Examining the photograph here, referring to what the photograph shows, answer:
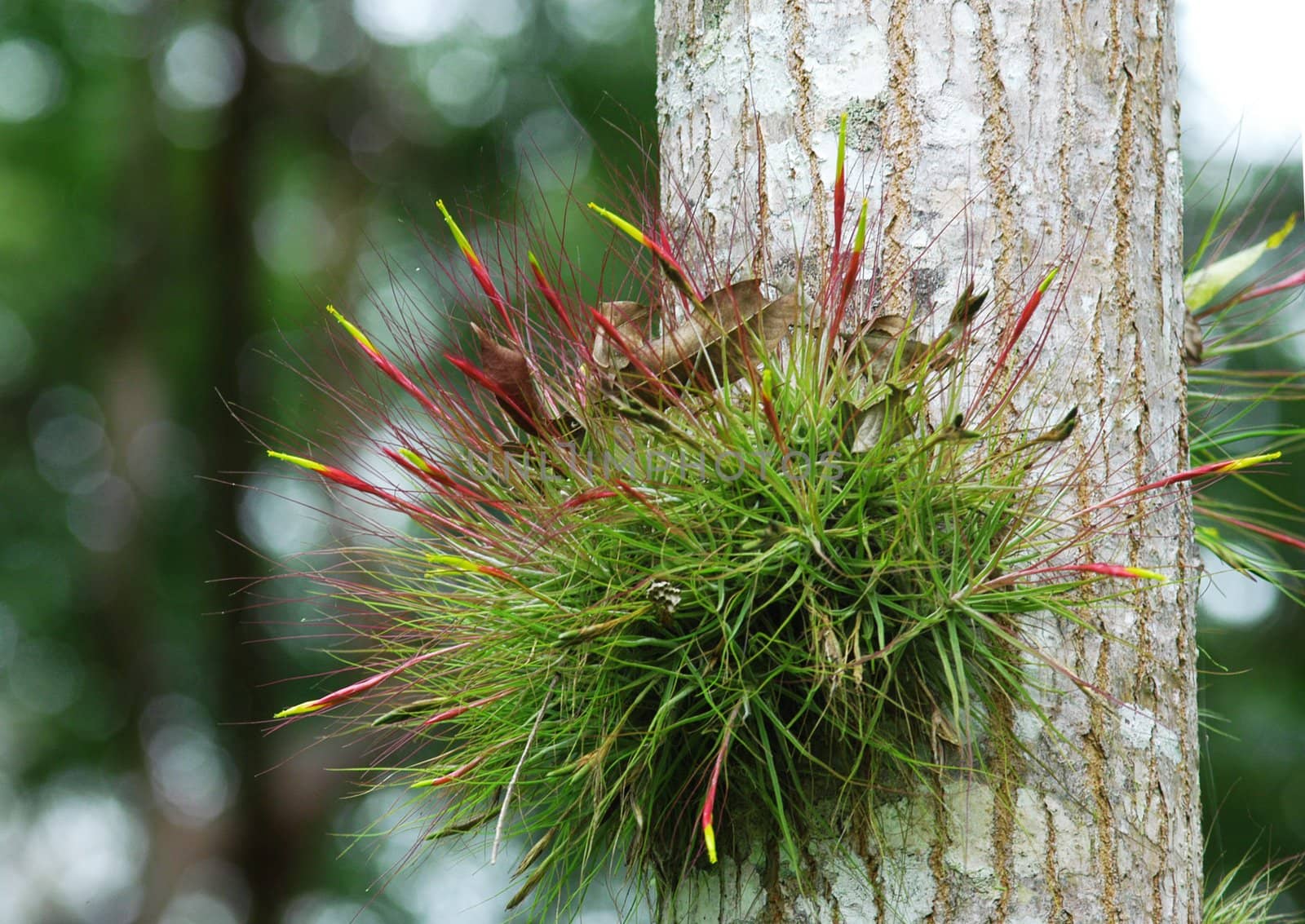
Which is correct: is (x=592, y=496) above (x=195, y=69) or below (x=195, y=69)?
below

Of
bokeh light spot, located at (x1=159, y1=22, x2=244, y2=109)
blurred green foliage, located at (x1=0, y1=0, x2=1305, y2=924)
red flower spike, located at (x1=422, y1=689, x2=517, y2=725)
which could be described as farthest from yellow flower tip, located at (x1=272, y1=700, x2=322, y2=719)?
bokeh light spot, located at (x1=159, y1=22, x2=244, y2=109)

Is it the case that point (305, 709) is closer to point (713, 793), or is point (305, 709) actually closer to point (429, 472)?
point (429, 472)

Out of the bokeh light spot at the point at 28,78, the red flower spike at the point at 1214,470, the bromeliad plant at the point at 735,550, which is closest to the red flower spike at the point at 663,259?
the bromeliad plant at the point at 735,550

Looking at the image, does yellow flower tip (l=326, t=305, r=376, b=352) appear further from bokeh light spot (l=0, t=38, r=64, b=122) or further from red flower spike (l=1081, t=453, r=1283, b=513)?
bokeh light spot (l=0, t=38, r=64, b=122)

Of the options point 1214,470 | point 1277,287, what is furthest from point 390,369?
point 1277,287

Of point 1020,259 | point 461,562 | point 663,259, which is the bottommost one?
point 461,562

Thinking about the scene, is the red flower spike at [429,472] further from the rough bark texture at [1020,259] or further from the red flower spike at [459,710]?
the rough bark texture at [1020,259]
